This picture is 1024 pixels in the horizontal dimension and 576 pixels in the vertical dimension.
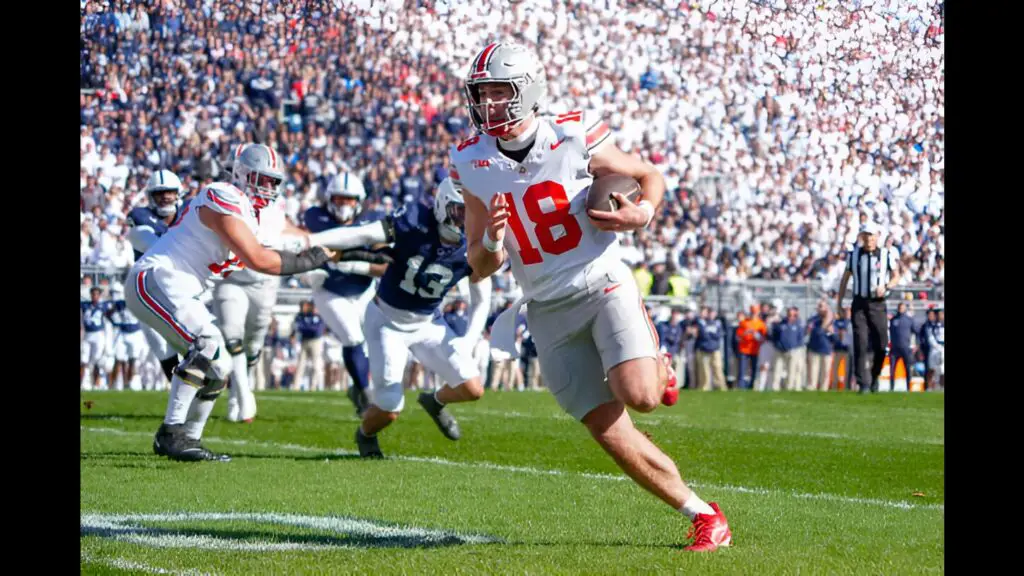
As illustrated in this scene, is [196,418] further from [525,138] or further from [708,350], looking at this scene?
[708,350]

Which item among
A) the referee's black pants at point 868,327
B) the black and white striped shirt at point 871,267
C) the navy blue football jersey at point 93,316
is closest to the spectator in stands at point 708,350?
the referee's black pants at point 868,327

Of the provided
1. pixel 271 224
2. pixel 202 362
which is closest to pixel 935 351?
pixel 271 224

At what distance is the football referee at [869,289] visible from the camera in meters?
12.8

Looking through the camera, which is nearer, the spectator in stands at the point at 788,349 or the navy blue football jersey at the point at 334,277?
the navy blue football jersey at the point at 334,277

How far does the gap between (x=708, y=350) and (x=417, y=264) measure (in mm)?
10124

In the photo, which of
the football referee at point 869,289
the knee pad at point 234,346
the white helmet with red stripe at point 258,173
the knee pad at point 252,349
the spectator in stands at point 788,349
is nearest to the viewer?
the white helmet with red stripe at point 258,173

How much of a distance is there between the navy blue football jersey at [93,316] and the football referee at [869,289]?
8533 millimetres

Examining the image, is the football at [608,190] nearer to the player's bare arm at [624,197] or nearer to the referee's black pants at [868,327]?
the player's bare arm at [624,197]

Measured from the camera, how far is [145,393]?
14180 mm

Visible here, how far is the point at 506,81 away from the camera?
465 centimetres
